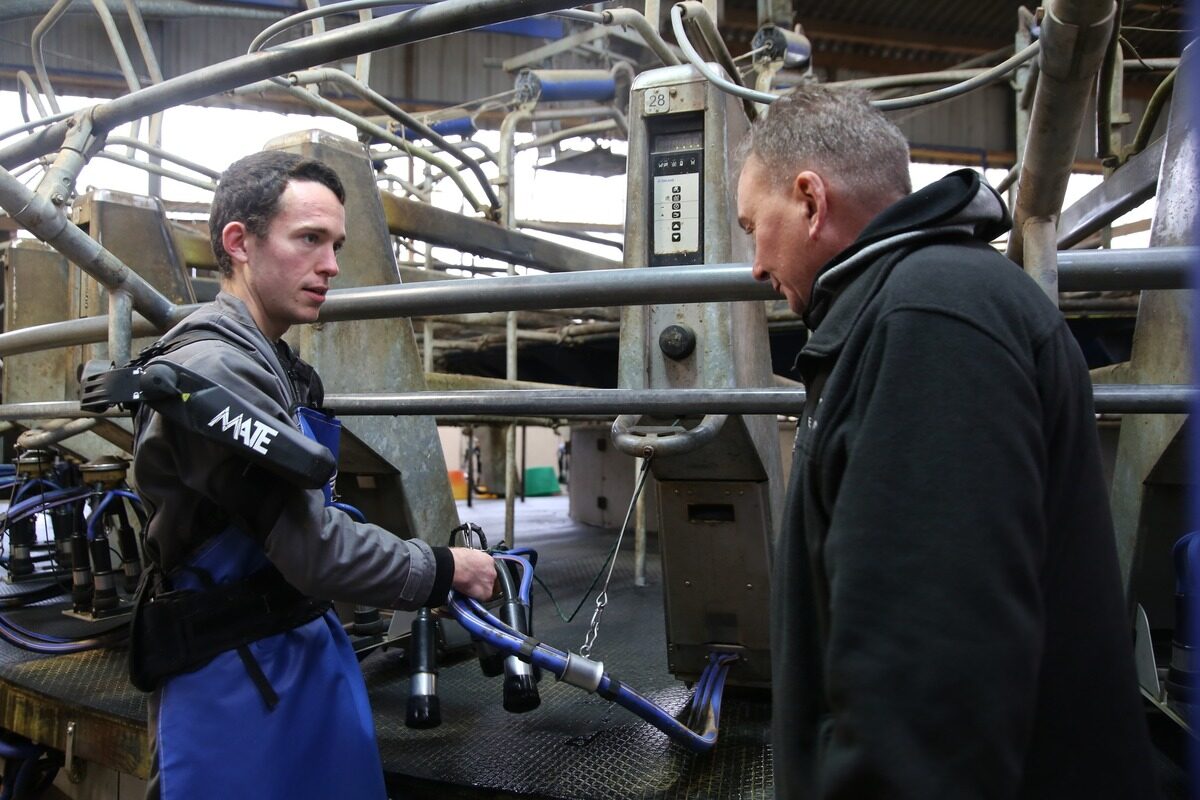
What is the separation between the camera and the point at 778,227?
96 cm

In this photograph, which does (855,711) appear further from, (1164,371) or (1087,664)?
(1164,371)

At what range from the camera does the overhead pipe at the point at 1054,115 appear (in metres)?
1.05

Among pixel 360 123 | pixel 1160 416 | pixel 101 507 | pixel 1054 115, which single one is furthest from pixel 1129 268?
pixel 360 123

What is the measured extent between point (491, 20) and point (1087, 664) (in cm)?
129

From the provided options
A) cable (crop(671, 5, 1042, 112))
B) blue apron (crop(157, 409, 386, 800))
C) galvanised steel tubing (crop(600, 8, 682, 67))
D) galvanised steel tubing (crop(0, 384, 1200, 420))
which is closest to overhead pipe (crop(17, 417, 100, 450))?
galvanised steel tubing (crop(0, 384, 1200, 420))

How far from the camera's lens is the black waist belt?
1.18 meters

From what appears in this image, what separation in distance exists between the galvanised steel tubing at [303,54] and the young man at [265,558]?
0.29m

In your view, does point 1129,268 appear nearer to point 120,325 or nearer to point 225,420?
point 225,420

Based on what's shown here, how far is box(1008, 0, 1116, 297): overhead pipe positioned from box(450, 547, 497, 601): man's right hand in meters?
1.01

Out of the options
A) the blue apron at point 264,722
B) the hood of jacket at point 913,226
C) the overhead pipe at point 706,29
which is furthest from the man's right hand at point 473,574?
the overhead pipe at point 706,29

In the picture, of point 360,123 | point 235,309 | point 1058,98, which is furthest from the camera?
point 360,123

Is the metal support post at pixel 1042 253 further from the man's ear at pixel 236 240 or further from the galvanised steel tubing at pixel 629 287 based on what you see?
the man's ear at pixel 236 240

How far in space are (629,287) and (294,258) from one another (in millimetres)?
586

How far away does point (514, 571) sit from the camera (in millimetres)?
1673
